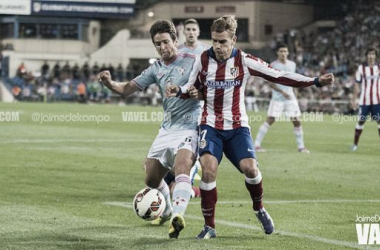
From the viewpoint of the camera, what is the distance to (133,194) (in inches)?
488

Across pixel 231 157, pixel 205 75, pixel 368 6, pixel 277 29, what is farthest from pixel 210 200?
pixel 277 29

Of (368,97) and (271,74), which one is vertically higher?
(271,74)

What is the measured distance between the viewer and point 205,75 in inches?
348

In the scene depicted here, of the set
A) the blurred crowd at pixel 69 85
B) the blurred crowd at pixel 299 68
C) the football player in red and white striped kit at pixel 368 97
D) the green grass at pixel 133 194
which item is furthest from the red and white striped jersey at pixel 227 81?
the blurred crowd at pixel 69 85

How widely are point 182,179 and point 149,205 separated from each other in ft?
1.39

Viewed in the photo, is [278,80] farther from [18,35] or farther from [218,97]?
[18,35]

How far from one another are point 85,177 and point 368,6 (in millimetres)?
43732

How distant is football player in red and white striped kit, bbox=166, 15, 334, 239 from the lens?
28.5 ft

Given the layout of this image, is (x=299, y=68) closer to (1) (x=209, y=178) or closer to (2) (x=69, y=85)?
(2) (x=69, y=85)

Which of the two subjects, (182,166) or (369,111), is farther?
(369,111)

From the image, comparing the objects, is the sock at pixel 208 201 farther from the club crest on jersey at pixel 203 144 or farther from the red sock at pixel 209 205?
the club crest on jersey at pixel 203 144

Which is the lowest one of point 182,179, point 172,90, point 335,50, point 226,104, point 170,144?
point 182,179

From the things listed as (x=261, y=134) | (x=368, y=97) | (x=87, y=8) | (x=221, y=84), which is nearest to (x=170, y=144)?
(x=221, y=84)

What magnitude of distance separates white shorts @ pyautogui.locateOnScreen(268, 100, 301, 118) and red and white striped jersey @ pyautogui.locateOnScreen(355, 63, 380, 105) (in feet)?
5.57
